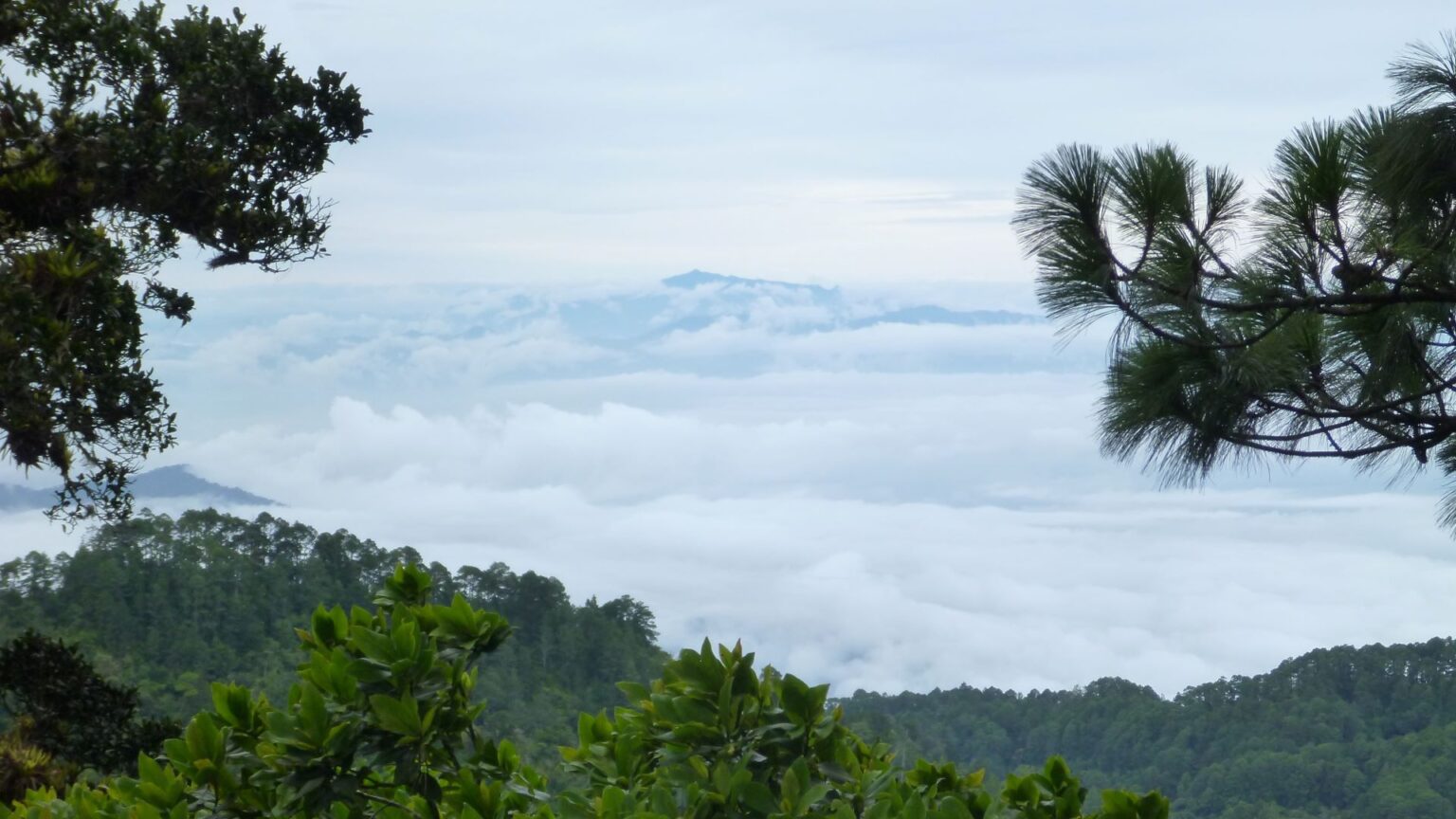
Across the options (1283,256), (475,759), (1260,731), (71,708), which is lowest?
(1260,731)

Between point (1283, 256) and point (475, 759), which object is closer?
point (475, 759)

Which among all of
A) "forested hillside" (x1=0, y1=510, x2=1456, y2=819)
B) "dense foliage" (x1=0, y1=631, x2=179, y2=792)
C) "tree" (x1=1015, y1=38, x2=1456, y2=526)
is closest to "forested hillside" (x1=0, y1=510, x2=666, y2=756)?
"forested hillside" (x1=0, y1=510, x2=1456, y2=819)

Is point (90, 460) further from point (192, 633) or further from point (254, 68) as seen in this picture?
point (192, 633)

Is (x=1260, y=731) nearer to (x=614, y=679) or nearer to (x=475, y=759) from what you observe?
(x=614, y=679)

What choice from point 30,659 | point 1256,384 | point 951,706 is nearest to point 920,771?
point 1256,384

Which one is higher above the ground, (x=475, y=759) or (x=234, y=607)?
(x=475, y=759)

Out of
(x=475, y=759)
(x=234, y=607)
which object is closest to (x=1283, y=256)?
(x=475, y=759)

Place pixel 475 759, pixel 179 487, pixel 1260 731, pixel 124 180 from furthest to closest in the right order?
pixel 1260 731
pixel 179 487
pixel 124 180
pixel 475 759

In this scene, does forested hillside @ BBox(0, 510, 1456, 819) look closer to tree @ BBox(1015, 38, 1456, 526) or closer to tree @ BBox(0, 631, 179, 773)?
tree @ BBox(0, 631, 179, 773)
